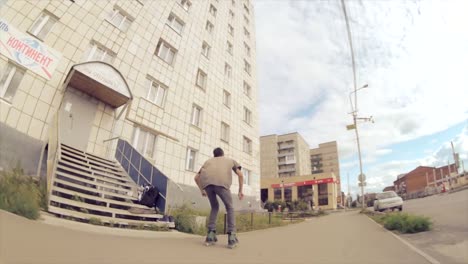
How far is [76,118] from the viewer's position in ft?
27.6

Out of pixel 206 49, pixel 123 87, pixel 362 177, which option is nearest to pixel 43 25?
pixel 123 87

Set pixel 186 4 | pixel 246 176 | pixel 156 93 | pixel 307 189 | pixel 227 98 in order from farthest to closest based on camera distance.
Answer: pixel 307 189 < pixel 227 98 < pixel 246 176 < pixel 186 4 < pixel 156 93

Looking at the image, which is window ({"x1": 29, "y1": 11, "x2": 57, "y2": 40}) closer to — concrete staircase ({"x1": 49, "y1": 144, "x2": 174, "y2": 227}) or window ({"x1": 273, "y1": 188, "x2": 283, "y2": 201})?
concrete staircase ({"x1": 49, "y1": 144, "x2": 174, "y2": 227})

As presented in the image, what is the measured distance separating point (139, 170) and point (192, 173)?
4538 mm

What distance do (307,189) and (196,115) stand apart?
134 ft

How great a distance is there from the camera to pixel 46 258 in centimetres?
197

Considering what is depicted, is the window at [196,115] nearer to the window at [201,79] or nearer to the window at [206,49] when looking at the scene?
the window at [201,79]

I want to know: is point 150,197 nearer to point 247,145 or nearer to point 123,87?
point 123,87

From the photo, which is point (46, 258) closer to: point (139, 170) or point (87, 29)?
A: point (139, 170)

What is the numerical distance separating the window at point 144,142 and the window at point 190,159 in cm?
206

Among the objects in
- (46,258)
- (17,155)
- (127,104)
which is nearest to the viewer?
(46,258)

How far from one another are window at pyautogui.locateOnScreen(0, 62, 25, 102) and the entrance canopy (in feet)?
4.43

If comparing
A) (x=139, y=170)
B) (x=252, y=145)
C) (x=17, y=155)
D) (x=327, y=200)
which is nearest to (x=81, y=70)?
(x=17, y=155)

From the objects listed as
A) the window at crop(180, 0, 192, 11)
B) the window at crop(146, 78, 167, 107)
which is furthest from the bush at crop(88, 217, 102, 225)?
the window at crop(180, 0, 192, 11)
